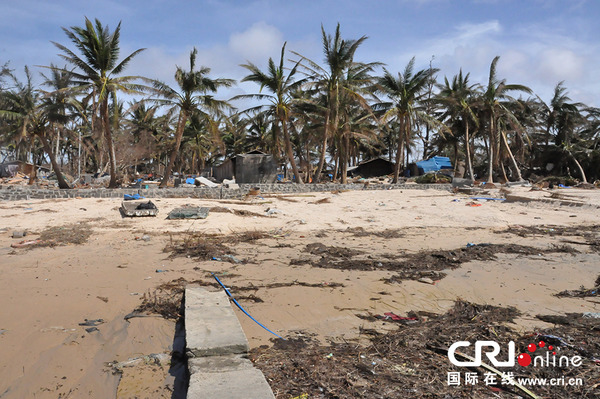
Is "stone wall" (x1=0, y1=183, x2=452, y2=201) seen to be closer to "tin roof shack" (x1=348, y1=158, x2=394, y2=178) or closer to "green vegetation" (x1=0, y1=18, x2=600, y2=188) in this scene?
"green vegetation" (x1=0, y1=18, x2=600, y2=188)

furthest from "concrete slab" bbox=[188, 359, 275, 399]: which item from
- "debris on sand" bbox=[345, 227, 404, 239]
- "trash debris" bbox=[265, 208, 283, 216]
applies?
"trash debris" bbox=[265, 208, 283, 216]

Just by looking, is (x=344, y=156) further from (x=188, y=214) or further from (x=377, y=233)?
(x=188, y=214)

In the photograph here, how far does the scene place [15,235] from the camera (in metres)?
8.66

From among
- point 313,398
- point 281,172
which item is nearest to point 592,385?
point 313,398

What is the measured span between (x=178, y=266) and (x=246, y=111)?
15.5 m

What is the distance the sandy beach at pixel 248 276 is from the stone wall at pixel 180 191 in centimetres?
206

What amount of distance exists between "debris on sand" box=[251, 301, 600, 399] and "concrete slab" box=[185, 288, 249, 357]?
0.23 m

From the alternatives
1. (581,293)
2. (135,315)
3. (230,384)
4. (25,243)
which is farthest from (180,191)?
(230,384)

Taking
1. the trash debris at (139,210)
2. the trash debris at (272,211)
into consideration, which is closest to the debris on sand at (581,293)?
the trash debris at (272,211)

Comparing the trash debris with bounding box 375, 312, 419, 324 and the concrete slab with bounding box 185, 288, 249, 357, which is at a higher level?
the concrete slab with bounding box 185, 288, 249, 357

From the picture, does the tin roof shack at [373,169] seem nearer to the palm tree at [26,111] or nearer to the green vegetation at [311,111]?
the green vegetation at [311,111]

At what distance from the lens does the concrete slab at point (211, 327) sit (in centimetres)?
336

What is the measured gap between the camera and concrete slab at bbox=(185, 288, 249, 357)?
11.0ft

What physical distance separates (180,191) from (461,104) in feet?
55.6
